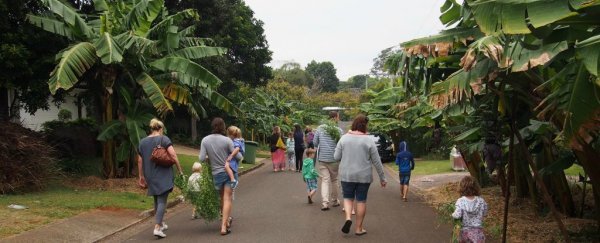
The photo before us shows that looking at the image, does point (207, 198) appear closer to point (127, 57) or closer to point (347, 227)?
point (347, 227)

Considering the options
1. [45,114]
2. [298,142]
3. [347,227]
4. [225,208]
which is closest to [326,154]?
[347,227]

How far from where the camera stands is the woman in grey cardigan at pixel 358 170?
8.44 m

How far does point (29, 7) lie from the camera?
14.2 metres

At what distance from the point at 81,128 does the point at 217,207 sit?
12392mm

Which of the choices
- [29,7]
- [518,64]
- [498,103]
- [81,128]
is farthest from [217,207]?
[81,128]

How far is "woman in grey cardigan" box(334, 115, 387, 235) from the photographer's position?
8.44 meters

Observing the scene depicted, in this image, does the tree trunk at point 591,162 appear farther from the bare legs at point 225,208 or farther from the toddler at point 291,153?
the toddler at point 291,153

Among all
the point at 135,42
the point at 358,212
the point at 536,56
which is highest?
the point at 135,42

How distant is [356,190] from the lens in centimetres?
857

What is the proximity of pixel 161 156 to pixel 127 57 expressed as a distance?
604 centimetres

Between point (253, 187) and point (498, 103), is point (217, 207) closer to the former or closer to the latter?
point (498, 103)

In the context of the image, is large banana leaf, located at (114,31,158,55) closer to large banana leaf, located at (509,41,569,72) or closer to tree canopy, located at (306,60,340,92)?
large banana leaf, located at (509,41,569,72)

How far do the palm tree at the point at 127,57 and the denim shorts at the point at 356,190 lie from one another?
233 inches

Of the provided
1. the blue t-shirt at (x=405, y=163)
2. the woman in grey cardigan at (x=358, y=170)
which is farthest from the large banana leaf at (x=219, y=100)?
the woman in grey cardigan at (x=358, y=170)
